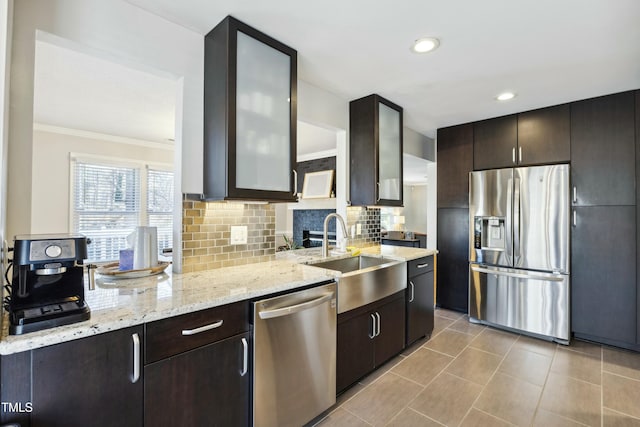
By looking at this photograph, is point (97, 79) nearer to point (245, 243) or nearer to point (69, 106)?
point (69, 106)

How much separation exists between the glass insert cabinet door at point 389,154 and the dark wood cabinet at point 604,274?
176 cm

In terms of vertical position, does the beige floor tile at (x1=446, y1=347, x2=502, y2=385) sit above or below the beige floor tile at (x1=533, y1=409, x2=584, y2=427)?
above

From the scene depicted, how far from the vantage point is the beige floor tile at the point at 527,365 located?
232 centimetres

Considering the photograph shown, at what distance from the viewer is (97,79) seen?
2.53 meters

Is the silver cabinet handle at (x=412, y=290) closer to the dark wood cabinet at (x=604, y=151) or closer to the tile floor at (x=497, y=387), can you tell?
the tile floor at (x=497, y=387)

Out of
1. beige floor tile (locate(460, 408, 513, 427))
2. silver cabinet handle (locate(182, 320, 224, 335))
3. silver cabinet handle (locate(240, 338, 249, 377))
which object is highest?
silver cabinet handle (locate(182, 320, 224, 335))

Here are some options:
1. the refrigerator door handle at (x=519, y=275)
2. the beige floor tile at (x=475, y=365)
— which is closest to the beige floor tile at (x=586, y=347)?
the refrigerator door handle at (x=519, y=275)

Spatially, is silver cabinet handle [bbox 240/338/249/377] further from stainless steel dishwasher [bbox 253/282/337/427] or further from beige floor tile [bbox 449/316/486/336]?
beige floor tile [bbox 449/316/486/336]

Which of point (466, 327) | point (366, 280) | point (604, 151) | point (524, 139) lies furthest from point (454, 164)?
point (366, 280)

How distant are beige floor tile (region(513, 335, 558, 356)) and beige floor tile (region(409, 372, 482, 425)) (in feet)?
3.31

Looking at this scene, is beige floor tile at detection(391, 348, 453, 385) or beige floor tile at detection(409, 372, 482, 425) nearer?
beige floor tile at detection(409, 372, 482, 425)

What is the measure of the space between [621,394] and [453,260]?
71.6 inches

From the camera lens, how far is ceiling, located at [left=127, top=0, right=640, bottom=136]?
1642 mm

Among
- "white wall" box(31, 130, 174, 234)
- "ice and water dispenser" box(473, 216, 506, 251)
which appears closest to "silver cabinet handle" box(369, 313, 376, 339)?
"ice and water dispenser" box(473, 216, 506, 251)
